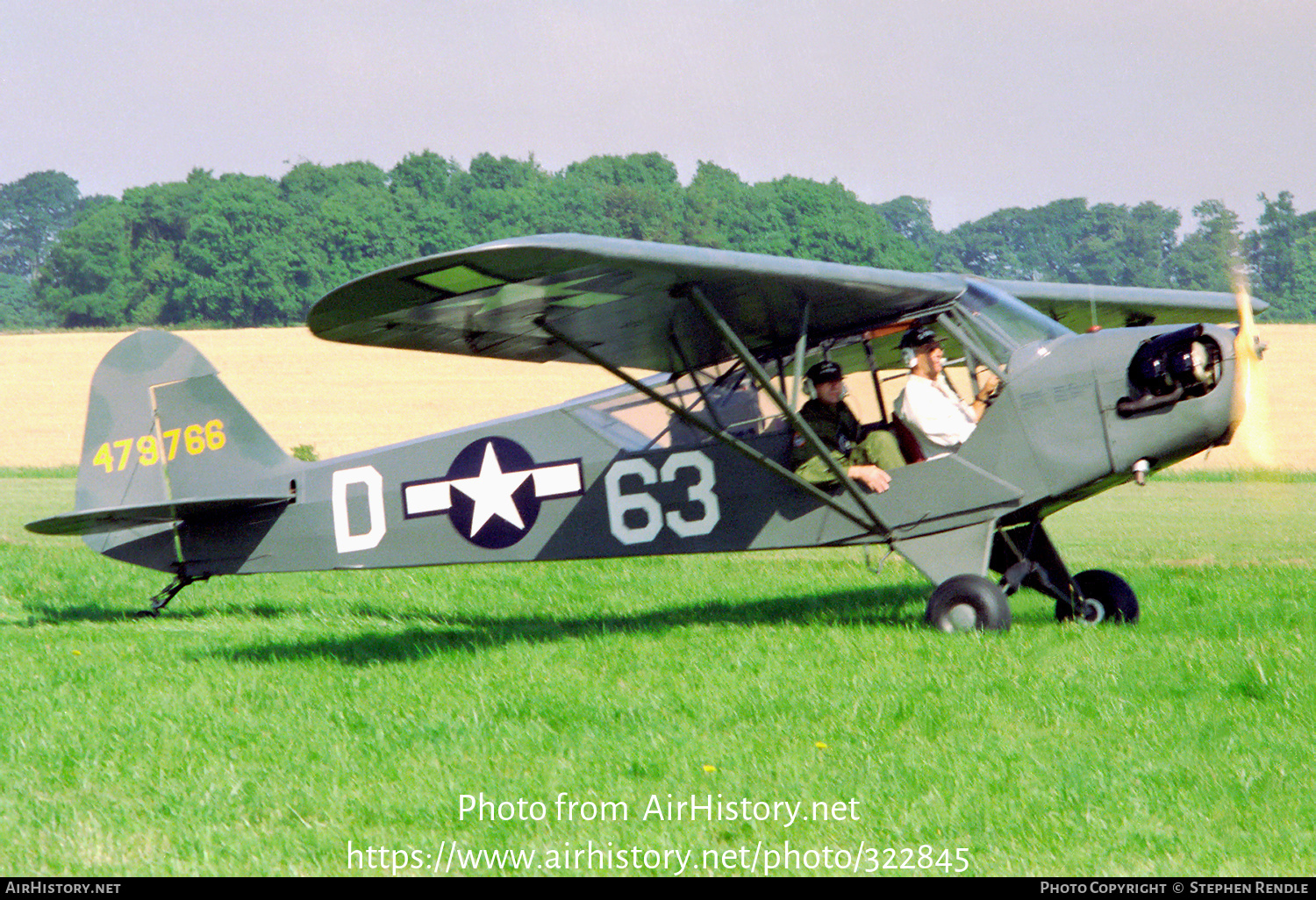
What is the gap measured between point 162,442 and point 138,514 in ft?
4.70

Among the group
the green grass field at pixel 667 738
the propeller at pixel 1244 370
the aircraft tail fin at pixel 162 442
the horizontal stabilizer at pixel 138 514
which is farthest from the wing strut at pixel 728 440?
the aircraft tail fin at pixel 162 442

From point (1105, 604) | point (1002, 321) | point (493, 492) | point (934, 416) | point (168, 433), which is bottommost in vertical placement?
point (1105, 604)

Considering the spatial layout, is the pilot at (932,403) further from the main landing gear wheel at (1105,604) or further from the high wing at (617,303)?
the main landing gear wheel at (1105,604)

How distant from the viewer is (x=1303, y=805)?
4.02m

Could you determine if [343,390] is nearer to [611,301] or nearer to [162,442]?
[162,442]

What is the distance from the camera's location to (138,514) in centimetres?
791

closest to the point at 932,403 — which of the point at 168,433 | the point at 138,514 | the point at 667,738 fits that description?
the point at 667,738

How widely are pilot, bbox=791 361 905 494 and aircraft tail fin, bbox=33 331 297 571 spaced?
4053 millimetres

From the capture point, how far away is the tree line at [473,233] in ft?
231

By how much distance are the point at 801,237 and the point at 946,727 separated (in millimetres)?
79915

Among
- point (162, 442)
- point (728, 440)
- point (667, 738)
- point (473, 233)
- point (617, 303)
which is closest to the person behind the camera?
point (667, 738)

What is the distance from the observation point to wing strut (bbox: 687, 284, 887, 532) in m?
6.52
